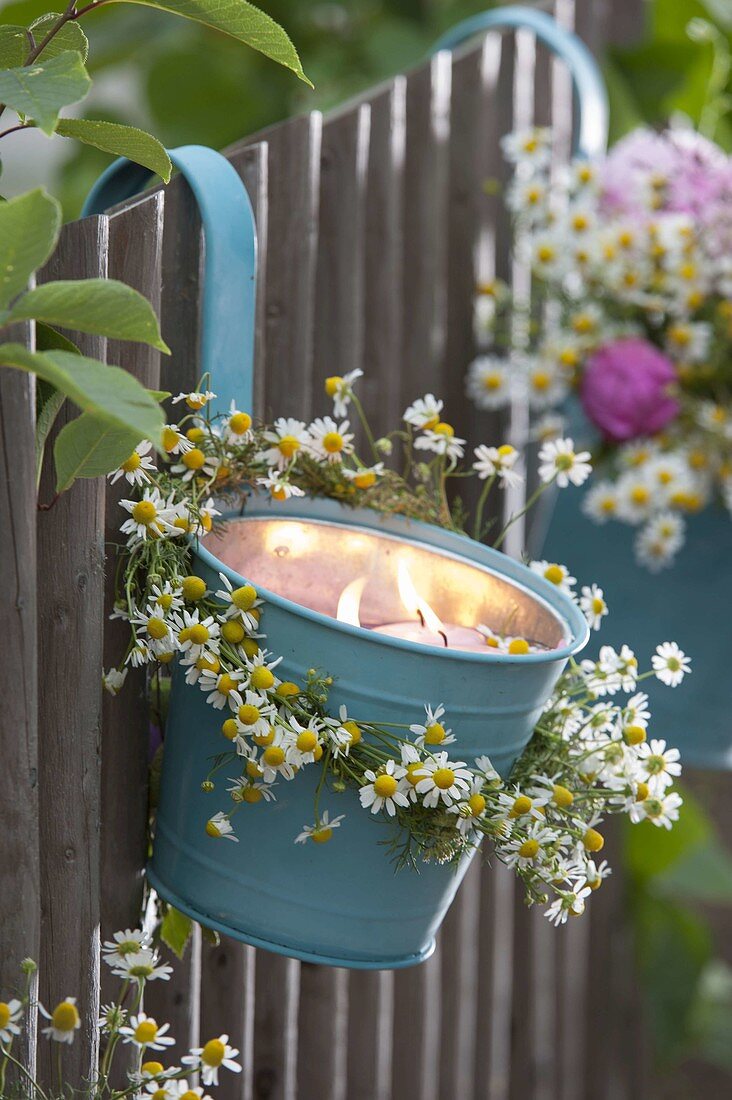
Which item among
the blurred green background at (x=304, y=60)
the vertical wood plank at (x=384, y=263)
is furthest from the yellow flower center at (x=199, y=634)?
the blurred green background at (x=304, y=60)

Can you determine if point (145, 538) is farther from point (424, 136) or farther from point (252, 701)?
point (424, 136)

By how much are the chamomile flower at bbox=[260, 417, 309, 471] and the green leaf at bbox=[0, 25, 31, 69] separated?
238 millimetres

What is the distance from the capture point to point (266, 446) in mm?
732

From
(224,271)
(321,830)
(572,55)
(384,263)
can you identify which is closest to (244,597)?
(321,830)

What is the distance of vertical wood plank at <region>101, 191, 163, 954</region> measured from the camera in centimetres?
73

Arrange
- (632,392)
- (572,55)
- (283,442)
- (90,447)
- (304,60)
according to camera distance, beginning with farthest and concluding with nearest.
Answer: (304,60) < (572,55) < (632,392) < (283,442) < (90,447)

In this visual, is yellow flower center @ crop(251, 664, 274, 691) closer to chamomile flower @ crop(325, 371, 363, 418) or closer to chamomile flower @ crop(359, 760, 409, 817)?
chamomile flower @ crop(359, 760, 409, 817)

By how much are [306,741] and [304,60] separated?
61.3 inches

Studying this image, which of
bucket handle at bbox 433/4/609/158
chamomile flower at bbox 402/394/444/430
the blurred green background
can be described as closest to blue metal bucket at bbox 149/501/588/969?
chamomile flower at bbox 402/394/444/430

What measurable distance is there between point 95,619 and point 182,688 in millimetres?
64

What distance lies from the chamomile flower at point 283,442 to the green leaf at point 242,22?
0.20m

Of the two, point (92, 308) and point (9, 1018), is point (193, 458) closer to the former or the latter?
point (92, 308)

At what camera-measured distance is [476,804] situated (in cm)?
63

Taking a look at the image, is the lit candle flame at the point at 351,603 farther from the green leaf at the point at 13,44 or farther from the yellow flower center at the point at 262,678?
the green leaf at the point at 13,44
